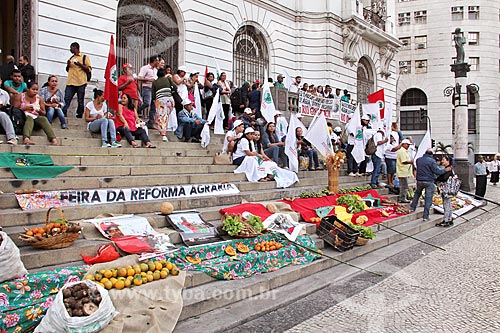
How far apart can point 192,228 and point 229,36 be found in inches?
541

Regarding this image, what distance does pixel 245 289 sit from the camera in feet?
19.8

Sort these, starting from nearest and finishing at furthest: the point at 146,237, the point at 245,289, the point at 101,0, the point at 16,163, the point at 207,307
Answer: the point at 207,307 < the point at 245,289 < the point at 146,237 < the point at 16,163 < the point at 101,0

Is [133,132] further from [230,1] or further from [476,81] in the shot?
[476,81]

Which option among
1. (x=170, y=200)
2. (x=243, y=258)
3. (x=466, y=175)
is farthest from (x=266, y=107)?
(x=466, y=175)

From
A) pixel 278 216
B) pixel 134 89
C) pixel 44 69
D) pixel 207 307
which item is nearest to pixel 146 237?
pixel 207 307

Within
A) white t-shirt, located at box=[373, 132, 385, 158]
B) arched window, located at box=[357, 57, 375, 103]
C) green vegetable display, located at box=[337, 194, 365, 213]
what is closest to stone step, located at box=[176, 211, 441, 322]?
green vegetable display, located at box=[337, 194, 365, 213]

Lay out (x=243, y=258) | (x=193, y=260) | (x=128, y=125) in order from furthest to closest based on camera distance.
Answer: (x=128, y=125) → (x=243, y=258) → (x=193, y=260)

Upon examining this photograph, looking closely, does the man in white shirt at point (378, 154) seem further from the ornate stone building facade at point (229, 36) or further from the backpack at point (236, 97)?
the ornate stone building facade at point (229, 36)

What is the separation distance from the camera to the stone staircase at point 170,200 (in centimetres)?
565

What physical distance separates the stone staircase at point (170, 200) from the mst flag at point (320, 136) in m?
1.13

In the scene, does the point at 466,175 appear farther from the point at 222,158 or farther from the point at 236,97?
the point at 222,158

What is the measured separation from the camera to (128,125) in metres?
10.4

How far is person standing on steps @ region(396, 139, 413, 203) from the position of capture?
13469 millimetres

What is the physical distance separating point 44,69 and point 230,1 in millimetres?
9278
